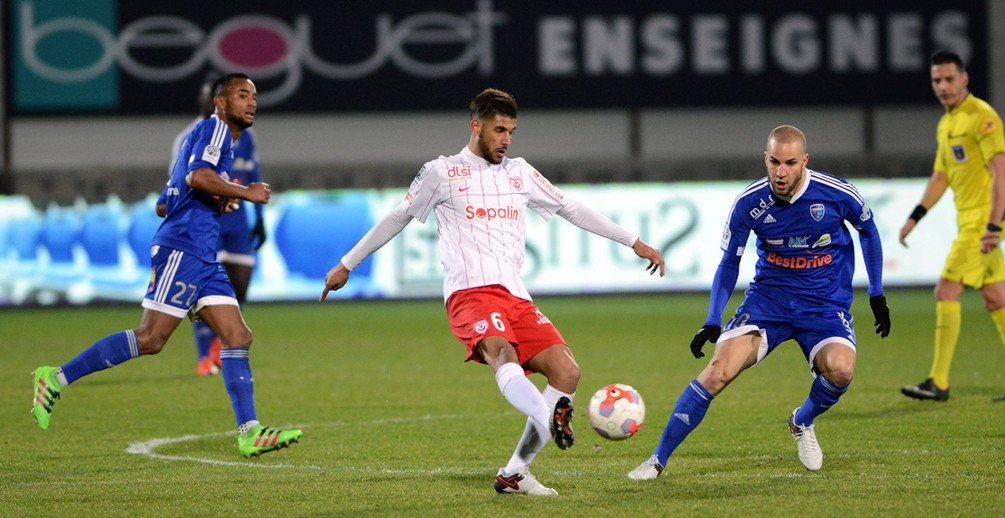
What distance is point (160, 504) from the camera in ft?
15.1

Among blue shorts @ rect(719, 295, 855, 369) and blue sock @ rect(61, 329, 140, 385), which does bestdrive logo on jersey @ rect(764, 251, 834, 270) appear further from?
blue sock @ rect(61, 329, 140, 385)

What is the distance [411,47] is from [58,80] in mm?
5939

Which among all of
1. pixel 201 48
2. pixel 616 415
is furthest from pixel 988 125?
pixel 201 48

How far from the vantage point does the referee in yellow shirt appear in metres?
7.21

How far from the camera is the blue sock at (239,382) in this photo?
18.9 ft

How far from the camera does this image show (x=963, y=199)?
24.5 ft

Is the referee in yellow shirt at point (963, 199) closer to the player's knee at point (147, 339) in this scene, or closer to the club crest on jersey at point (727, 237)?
the club crest on jersey at point (727, 237)

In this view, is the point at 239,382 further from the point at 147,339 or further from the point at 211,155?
the point at 211,155

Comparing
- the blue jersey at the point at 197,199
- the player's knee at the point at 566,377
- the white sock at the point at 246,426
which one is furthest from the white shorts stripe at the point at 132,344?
the player's knee at the point at 566,377

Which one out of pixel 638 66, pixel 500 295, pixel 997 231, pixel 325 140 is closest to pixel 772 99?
pixel 638 66

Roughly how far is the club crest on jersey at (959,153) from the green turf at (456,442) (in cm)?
153

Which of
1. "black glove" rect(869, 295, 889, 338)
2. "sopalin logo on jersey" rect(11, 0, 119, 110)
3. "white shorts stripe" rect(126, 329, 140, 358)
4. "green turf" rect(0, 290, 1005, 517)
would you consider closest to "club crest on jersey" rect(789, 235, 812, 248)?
"black glove" rect(869, 295, 889, 338)

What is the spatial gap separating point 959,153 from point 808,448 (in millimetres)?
3055

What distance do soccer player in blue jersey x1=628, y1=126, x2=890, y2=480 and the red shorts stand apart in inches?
28.0
